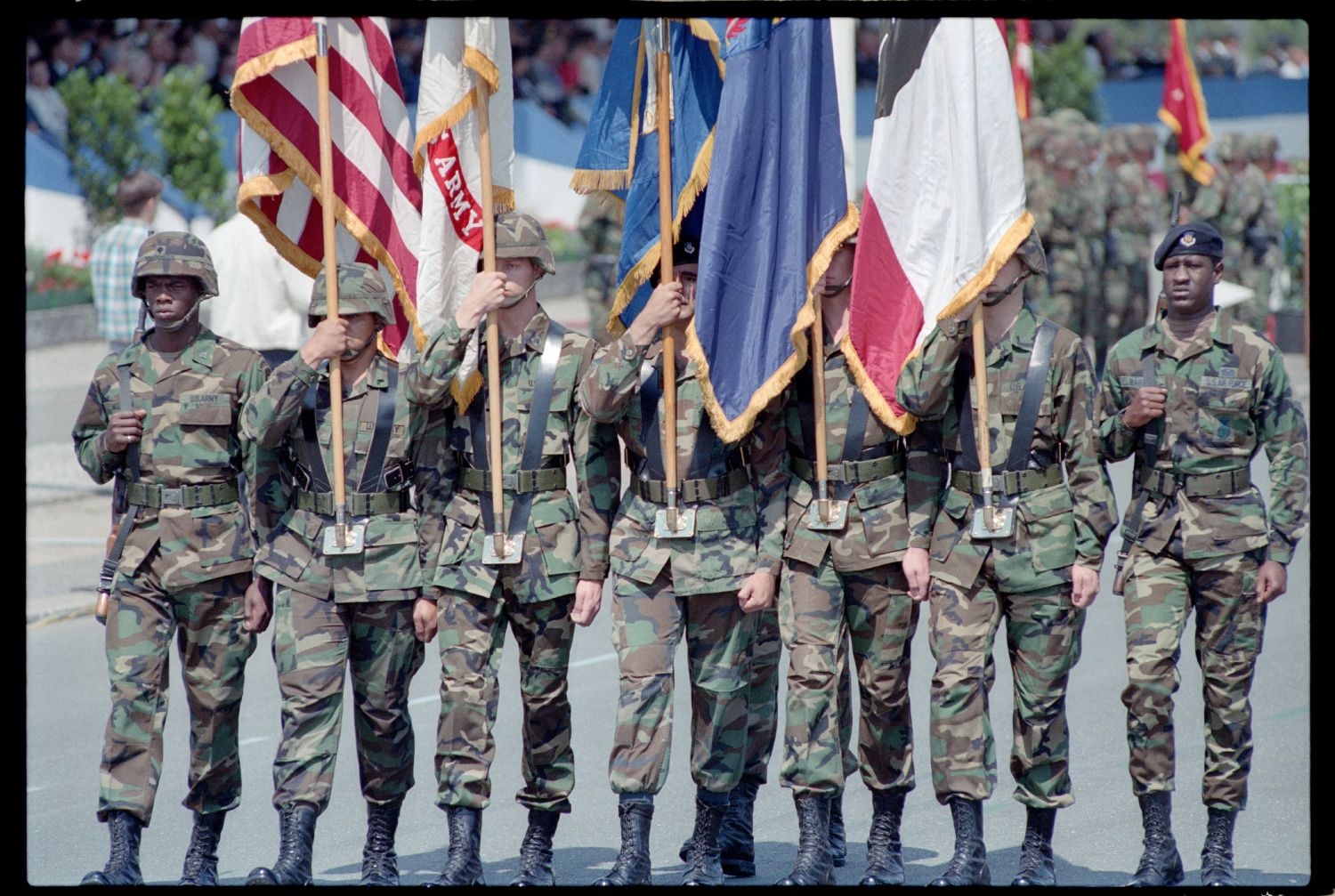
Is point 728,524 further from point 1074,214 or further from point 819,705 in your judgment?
point 1074,214

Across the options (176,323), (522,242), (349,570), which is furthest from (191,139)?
(349,570)

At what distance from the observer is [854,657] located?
7.55m

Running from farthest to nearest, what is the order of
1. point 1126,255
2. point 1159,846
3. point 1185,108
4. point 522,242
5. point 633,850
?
1. point 1185,108
2. point 1126,255
3. point 522,242
4. point 1159,846
5. point 633,850

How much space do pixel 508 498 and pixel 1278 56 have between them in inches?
1341

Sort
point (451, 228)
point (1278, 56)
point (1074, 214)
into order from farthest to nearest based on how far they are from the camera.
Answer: point (1278, 56) < point (1074, 214) < point (451, 228)

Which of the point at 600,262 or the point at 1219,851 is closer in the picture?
the point at 1219,851

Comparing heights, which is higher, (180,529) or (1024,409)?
(1024,409)

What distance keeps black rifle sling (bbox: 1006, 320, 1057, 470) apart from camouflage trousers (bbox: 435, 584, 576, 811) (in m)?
1.81

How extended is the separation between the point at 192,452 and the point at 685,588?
6.67ft

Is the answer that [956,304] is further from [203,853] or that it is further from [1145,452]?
[203,853]

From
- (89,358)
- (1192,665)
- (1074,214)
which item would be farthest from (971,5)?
(89,358)

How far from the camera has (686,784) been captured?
934cm

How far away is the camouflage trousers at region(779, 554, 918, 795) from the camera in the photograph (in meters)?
7.36

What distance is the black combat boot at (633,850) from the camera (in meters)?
7.14
